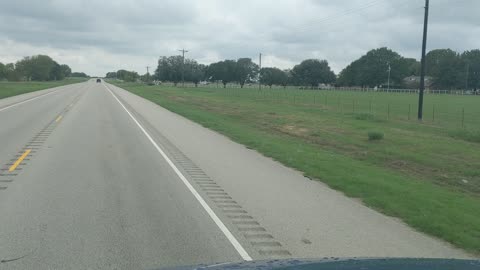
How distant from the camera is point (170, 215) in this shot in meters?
8.06

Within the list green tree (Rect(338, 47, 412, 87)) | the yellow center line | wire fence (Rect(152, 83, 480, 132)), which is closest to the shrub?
wire fence (Rect(152, 83, 480, 132))

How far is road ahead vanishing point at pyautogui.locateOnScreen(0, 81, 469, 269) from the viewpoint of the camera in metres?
6.25

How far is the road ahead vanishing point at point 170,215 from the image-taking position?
625 cm

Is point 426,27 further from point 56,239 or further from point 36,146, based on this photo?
point 56,239

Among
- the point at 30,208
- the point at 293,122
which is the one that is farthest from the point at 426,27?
the point at 30,208

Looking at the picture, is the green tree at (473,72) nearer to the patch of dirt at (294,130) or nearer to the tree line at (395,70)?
the tree line at (395,70)

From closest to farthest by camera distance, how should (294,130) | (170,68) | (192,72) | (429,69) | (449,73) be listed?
(294,130), (449,73), (170,68), (192,72), (429,69)

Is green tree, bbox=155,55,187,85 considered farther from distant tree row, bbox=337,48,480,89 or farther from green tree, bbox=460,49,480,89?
green tree, bbox=460,49,480,89

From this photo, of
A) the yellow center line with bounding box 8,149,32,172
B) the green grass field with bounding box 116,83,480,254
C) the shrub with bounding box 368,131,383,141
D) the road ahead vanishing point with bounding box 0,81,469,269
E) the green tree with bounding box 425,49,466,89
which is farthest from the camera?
the green tree with bounding box 425,49,466,89

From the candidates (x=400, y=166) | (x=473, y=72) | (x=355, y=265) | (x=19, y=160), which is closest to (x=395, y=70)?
(x=473, y=72)

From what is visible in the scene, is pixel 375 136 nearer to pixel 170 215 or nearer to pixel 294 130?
pixel 294 130

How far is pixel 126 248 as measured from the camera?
634cm

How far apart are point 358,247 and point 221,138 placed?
14681 mm

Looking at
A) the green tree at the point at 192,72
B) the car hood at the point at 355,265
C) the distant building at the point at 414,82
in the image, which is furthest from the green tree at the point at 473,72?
the car hood at the point at 355,265
